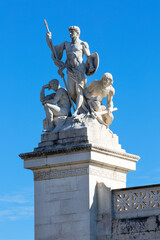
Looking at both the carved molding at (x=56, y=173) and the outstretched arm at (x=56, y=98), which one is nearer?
the carved molding at (x=56, y=173)

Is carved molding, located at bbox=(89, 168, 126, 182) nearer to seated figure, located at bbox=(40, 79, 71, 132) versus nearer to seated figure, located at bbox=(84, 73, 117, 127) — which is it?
seated figure, located at bbox=(84, 73, 117, 127)

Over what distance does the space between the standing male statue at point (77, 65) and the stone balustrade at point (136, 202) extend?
2.68 metres

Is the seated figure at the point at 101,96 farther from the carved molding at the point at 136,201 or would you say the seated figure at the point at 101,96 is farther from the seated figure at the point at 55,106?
the carved molding at the point at 136,201

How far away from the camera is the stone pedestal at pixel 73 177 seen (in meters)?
18.0

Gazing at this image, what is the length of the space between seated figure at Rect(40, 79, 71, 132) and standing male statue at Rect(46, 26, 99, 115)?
25 centimetres

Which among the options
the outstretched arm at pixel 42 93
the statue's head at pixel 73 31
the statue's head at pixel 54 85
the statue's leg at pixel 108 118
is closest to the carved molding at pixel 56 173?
the statue's leg at pixel 108 118

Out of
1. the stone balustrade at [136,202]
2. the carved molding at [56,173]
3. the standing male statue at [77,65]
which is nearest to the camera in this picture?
the stone balustrade at [136,202]

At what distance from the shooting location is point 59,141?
18641 millimetres

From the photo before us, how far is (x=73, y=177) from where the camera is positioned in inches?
720

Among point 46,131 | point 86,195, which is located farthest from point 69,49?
point 86,195

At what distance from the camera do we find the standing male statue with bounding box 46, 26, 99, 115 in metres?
19.4

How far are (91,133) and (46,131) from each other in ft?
4.42

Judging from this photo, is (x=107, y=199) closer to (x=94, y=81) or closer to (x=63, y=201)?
(x=63, y=201)

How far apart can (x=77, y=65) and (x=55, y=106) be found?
1271 millimetres
